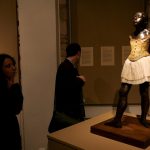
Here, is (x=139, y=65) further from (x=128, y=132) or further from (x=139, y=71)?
(x=128, y=132)

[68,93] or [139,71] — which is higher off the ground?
[139,71]

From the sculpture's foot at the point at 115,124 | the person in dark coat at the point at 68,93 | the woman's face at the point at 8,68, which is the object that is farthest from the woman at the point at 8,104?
the sculpture's foot at the point at 115,124

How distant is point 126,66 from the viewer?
196 centimetres

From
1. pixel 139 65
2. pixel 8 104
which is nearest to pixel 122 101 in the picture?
pixel 139 65

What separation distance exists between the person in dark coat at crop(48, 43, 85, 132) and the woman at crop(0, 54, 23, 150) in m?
0.55

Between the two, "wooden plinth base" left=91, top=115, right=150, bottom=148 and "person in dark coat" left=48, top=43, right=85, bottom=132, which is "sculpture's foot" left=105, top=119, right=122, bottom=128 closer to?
"wooden plinth base" left=91, top=115, right=150, bottom=148

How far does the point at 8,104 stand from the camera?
5.85ft

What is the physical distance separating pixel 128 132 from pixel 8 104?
870mm

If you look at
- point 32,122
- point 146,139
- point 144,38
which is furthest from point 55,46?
point 146,139

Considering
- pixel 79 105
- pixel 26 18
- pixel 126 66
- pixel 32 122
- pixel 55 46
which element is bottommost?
pixel 32 122

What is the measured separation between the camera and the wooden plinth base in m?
1.75

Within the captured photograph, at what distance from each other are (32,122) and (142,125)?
1.16 meters

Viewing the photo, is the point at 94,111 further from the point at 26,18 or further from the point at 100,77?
the point at 26,18

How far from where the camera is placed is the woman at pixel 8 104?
1.78 metres
